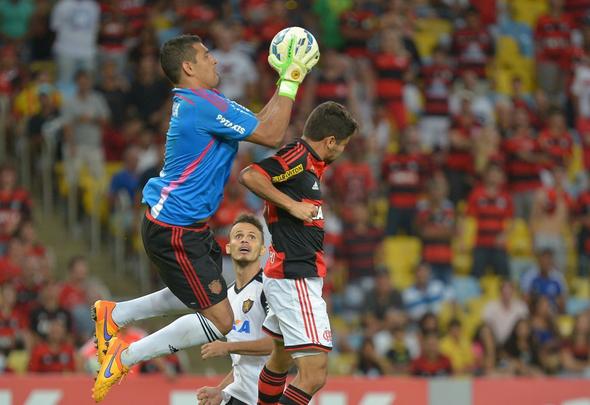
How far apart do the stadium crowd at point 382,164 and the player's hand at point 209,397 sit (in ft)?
14.1

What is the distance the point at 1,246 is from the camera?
14164 millimetres

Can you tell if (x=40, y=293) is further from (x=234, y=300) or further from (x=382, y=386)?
(x=234, y=300)

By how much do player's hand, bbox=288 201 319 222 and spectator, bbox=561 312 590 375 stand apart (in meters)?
7.37

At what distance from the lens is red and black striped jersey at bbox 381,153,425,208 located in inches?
617

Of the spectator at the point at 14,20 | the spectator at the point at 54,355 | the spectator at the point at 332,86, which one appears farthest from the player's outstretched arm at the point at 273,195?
the spectator at the point at 14,20

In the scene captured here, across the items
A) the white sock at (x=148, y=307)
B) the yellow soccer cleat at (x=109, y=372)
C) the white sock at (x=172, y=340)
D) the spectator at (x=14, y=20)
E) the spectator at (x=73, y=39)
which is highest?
the spectator at (x=14, y=20)

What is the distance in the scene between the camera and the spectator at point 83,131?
15.4 m

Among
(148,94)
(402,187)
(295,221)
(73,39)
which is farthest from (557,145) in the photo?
(295,221)

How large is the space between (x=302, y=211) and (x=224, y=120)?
69cm

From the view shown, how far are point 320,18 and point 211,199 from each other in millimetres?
10608

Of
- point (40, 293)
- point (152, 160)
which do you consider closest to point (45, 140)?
point (152, 160)

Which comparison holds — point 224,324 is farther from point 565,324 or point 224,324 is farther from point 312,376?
point 565,324

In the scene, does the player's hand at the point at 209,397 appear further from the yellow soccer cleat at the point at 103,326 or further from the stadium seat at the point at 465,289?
the stadium seat at the point at 465,289

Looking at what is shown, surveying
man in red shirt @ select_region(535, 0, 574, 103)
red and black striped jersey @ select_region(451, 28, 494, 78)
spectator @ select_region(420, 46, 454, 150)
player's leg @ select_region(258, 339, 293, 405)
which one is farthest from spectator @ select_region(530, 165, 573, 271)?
player's leg @ select_region(258, 339, 293, 405)
